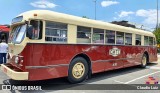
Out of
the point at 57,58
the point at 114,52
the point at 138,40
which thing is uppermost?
the point at 138,40

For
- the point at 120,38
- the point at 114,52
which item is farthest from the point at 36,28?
the point at 120,38

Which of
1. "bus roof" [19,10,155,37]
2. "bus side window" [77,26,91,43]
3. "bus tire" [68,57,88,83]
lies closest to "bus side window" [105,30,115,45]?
"bus roof" [19,10,155,37]

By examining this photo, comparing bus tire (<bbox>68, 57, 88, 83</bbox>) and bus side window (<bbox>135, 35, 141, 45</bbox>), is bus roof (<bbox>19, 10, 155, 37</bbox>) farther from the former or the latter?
bus side window (<bbox>135, 35, 141, 45</bbox>)

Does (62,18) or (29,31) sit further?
(62,18)

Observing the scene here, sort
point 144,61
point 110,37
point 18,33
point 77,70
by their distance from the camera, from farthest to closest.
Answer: point 144,61 < point 110,37 < point 77,70 < point 18,33

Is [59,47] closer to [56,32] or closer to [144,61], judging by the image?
[56,32]

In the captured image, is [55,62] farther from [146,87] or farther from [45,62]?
[146,87]

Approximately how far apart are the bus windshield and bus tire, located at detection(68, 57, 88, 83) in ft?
6.93

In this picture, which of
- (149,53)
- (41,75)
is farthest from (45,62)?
(149,53)

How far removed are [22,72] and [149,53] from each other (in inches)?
424

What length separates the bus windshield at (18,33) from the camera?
8227 mm

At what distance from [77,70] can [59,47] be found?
136cm

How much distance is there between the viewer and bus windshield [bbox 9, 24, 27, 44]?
324 inches

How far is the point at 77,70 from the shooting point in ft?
30.8
